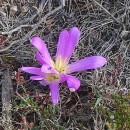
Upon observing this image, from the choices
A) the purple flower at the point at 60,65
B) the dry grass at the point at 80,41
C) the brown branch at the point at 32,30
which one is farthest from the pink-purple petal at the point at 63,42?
the brown branch at the point at 32,30

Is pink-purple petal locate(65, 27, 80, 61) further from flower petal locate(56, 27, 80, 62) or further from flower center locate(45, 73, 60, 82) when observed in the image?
flower center locate(45, 73, 60, 82)

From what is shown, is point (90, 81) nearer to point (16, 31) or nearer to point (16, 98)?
point (16, 98)

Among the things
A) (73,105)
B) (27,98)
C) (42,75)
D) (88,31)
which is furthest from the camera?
(88,31)

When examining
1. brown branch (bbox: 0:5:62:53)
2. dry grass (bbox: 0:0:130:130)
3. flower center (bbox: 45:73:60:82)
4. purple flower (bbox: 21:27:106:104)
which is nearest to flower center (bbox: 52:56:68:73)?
purple flower (bbox: 21:27:106:104)

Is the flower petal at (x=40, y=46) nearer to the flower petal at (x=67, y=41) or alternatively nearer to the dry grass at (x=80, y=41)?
the flower petal at (x=67, y=41)

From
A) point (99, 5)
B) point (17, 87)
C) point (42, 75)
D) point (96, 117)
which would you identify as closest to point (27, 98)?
point (17, 87)
